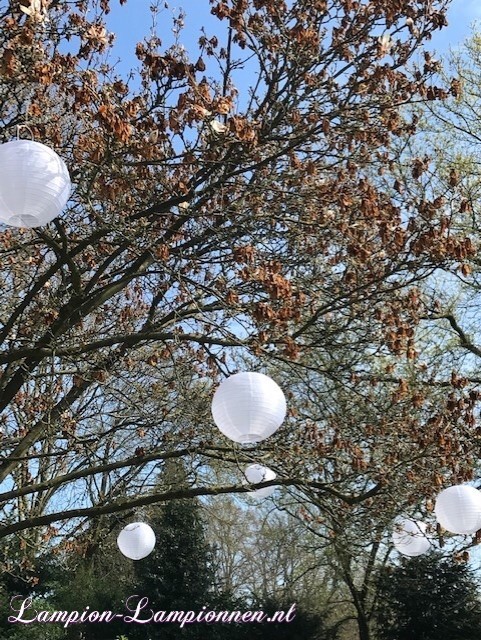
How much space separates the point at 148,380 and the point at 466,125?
6489 millimetres

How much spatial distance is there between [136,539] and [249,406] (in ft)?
14.4

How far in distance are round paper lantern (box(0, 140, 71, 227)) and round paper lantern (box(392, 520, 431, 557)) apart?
3618 millimetres

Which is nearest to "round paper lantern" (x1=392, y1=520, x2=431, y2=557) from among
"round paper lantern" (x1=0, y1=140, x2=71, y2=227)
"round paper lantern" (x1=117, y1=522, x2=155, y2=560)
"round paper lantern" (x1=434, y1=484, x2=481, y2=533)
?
"round paper lantern" (x1=434, y1=484, x2=481, y2=533)

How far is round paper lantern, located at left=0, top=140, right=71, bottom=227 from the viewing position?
2988 mm

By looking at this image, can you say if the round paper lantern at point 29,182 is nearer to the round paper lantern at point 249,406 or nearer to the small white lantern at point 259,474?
the round paper lantern at point 249,406

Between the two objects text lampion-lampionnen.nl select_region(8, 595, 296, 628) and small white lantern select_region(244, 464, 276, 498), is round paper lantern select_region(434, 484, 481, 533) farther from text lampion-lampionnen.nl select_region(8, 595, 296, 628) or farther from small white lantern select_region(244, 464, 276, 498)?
text lampion-lampionnen.nl select_region(8, 595, 296, 628)

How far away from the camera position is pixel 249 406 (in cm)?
345

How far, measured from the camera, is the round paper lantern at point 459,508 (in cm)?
500

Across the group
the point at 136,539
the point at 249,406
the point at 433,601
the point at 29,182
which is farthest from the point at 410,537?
the point at 433,601

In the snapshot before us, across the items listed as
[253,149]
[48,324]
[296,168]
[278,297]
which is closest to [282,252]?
[296,168]

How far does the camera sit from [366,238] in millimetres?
4824

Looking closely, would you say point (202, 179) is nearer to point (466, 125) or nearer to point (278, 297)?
point (278, 297)

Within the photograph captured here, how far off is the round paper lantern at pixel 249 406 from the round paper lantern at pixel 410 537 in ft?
7.39

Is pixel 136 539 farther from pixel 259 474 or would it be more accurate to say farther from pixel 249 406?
pixel 249 406
